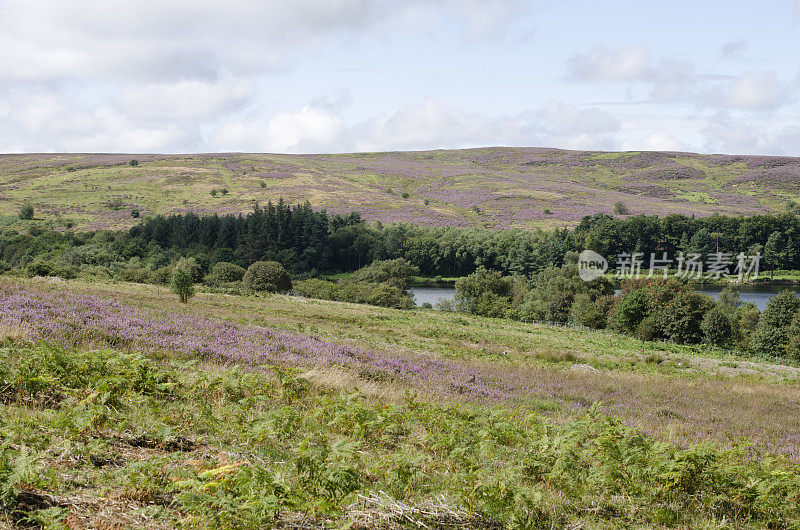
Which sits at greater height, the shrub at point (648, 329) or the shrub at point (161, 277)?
the shrub at point (161, 277)

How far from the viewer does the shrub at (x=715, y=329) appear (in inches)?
2127

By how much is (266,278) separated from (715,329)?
54815 millimetres

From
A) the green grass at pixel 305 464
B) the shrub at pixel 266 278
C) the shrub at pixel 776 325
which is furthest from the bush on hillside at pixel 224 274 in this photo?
the shrub at pixel 776 325

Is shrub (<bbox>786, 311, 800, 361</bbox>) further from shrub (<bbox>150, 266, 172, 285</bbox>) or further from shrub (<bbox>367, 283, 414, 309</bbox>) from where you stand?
shrub (<bbox>150, 266, 172, 285</bbox>)

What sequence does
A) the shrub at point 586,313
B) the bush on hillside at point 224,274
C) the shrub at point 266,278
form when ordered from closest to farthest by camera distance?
the shrub at point 586,313, the shrub at point 266,278, the bush on hillside at point 224,274

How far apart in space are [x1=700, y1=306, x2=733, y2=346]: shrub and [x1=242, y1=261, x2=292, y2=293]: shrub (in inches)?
2066

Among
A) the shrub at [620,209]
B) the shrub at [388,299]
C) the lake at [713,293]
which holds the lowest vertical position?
the lake at [713,293]

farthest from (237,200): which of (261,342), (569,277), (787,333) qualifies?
(261,342)

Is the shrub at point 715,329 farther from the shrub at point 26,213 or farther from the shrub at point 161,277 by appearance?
the shrub at point 26,213

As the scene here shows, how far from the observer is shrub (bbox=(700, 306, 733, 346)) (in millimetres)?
54031

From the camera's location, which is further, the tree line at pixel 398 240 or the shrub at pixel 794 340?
the tree line at pixel 398 240

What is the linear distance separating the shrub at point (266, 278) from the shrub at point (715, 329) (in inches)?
2066

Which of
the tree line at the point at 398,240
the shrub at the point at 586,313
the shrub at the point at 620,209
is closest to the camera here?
the shrub at the point at 586,313

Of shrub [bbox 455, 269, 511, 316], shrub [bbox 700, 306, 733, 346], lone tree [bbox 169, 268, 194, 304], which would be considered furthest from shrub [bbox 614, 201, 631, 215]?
lone tree [bbox 169, 268, 194, 304]
